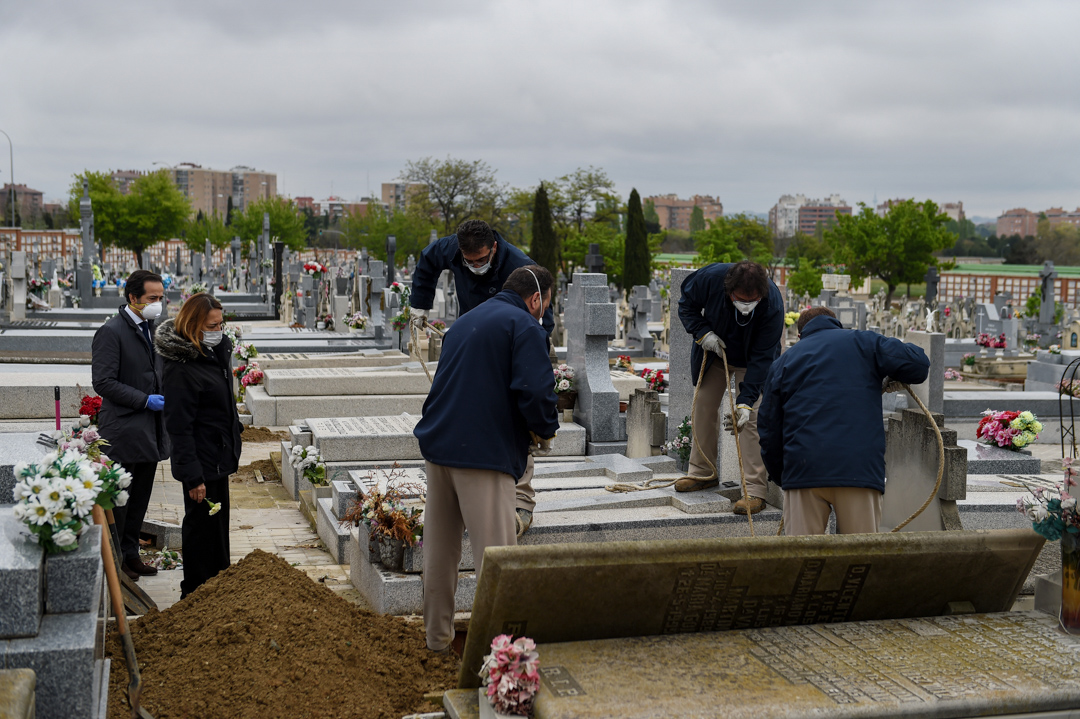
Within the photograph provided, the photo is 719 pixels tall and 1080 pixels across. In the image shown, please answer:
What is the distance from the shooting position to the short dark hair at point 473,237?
602 centimetres

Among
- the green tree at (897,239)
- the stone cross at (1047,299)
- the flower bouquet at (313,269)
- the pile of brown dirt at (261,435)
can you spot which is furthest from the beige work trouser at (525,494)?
the green tree at (897,239)

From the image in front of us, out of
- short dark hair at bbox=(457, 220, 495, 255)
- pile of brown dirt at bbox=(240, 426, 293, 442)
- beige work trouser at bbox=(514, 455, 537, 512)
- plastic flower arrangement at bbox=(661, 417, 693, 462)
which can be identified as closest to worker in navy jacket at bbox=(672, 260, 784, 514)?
plastic flower arrangement at bbox=(661, 417, 693, 462)

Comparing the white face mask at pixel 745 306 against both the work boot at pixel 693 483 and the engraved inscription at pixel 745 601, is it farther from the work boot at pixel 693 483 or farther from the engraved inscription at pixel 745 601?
the engraved inscription at pixel 745 601

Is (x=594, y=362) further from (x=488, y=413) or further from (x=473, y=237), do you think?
(x=488, y=413)

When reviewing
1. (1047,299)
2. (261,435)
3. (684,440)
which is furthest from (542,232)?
(684,440)

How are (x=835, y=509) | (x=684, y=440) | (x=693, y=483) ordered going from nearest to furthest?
(x=835, y=509) < (x=693, y=483) < (x=684, y=440)

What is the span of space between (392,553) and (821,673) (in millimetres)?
2851

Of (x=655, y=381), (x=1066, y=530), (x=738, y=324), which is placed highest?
(x=738, y=324)

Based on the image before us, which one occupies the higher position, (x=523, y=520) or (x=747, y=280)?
(x=747, y=280)

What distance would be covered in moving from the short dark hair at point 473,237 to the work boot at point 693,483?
2259 mm

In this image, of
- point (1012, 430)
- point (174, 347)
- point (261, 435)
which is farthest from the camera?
point (261, 435)

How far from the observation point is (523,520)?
20.4 feet

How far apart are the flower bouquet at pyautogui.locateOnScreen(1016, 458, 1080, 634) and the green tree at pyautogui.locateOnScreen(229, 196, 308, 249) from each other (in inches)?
2958

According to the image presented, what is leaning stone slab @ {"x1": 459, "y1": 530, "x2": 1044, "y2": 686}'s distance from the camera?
4.02 meters
